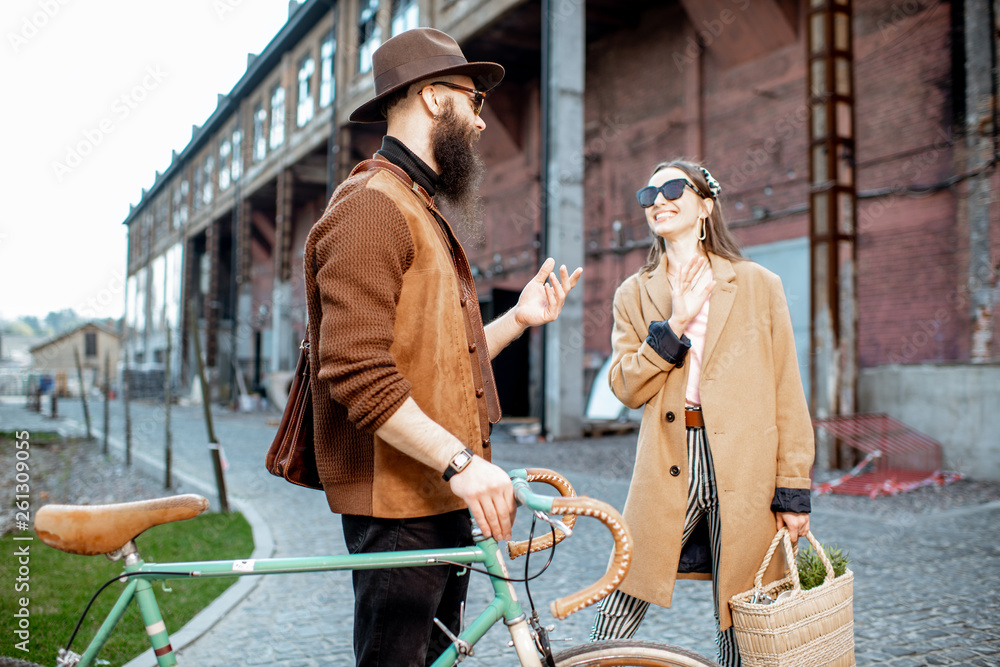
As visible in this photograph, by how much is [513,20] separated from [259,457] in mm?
10842

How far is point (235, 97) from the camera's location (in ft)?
115

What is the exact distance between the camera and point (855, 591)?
426cm

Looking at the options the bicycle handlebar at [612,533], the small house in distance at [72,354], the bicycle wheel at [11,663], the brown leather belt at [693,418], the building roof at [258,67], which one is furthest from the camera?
the small house in distance at [72,354]

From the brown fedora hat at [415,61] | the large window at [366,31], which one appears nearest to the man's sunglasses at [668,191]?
the brown fedora hat at [415,61]

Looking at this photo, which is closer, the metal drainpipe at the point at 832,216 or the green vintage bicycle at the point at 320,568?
the green vintage bicycle at the point at 320,568

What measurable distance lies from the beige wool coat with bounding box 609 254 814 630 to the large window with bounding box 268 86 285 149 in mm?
29615

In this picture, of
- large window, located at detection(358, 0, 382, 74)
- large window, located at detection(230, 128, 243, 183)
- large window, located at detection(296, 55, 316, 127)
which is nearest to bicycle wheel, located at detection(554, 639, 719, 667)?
large window, located at detection(358, 0, 382, 74)

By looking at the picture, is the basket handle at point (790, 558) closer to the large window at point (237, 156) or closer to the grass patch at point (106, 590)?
the grass patch at point (106, 590)

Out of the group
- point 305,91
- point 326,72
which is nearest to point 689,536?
point 326,72

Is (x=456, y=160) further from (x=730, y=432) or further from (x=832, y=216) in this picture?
(x=832, y=216)

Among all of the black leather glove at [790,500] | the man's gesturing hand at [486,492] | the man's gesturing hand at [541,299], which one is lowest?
the black leather glove at [790,500]

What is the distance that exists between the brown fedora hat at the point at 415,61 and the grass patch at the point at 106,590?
251cm

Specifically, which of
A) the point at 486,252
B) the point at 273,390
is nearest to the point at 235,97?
the point at 273,390

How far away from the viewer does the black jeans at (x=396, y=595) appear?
162 cm
